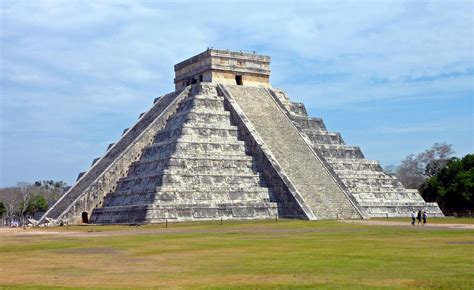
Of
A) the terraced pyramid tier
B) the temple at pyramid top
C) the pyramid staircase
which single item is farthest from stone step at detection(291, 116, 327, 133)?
the terraced pyramid tier

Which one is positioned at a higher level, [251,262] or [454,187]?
[454,187]

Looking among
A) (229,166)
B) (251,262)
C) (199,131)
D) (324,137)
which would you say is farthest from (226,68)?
(251,262)

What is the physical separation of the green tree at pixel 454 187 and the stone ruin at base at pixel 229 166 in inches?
297

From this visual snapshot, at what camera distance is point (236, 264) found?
14086 mm

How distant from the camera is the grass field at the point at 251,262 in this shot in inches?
448

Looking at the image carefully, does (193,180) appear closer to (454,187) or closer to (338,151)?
(338,151)

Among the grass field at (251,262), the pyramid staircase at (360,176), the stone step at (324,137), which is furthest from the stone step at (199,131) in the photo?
the grass field at (251,262)

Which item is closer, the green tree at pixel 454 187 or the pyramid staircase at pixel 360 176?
the pyramid staircase at pixel 360 176

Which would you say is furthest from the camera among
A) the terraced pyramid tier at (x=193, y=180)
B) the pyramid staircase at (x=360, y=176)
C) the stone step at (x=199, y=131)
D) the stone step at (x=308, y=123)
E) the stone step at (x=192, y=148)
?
the stone step at (x=308, y=123)

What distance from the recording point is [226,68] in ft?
145

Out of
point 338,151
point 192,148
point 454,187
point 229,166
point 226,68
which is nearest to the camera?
point 192,148

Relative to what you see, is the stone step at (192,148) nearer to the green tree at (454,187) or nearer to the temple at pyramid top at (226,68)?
the temple at pyramid top at (226,68)

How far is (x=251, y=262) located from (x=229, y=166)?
2243cm

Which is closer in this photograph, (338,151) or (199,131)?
(199,131)
